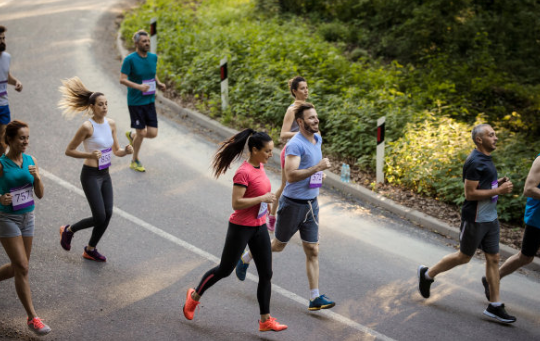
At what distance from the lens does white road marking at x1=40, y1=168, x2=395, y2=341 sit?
19.2 feet

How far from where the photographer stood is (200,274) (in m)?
6.62

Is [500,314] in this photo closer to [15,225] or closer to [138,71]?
[15,225]

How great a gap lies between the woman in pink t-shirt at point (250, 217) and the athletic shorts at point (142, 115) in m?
3.96

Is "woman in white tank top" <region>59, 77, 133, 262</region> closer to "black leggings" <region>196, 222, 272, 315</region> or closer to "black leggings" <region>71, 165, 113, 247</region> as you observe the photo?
"black leggings" <region>71, 165, 113, 247</region>

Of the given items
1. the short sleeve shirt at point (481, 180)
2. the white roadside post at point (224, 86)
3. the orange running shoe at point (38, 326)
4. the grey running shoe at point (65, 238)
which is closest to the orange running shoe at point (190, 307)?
the orange running shoe at point (38, 326)

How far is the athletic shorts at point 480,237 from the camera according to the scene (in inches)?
240

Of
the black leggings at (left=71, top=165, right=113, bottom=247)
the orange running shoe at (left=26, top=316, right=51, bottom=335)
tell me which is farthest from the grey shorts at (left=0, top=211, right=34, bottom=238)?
the black leggings at (left=71, top=165, right=113, bottom=247)

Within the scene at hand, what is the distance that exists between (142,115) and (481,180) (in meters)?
5.48

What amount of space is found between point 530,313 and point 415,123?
5.24 m

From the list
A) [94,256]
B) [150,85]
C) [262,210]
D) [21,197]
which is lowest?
[94,256]

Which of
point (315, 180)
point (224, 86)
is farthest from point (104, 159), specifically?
point (224, 86)

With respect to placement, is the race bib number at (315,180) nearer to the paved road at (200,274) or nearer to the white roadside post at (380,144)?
the paved road at (200,274)

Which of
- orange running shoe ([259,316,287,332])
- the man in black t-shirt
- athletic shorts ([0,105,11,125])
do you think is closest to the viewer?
orange running shoe ([259,316,287,332])

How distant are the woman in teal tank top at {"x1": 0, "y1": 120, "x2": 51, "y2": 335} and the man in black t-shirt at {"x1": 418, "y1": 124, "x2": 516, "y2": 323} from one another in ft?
14.3
